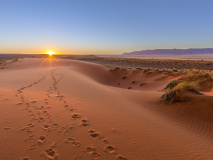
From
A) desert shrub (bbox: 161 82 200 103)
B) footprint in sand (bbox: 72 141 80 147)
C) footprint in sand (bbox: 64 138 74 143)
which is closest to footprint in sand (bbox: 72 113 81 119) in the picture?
footprint in sand (bbox: 64 138 74 143)

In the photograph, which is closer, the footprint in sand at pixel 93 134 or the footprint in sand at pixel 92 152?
the footprint in sand at pixel 92 152

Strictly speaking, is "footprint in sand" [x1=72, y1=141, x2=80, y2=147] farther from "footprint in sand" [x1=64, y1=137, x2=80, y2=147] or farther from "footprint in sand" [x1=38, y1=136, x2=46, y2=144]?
"footprint in sand" [x1=38, y1=136, x2=46, y2=144]

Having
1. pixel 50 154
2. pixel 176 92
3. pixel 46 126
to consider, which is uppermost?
pixel 176 92

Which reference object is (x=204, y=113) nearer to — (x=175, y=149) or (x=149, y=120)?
(x=149, y=120)

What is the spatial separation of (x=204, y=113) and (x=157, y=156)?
13.4ft

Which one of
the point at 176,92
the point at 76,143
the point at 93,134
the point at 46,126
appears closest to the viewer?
the point at 76,143

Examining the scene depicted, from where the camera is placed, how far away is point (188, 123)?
564 cm

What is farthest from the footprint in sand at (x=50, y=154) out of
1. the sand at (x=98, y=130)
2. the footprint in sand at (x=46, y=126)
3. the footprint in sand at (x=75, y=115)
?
the footprint in sand at (x=75, y=115)

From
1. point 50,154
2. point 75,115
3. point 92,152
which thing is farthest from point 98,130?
point 50,154

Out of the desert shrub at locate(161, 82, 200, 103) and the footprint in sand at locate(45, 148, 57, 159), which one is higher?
the desert shrub at locate(161, 82, 200, 103)

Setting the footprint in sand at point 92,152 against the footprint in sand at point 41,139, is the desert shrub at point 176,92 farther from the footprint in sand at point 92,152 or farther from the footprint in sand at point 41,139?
the footprint in sand at point 41,139

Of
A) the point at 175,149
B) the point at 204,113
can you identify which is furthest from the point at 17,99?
the point at 204,113

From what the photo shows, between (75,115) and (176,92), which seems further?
(176,92)

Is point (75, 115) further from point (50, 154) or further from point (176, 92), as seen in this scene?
point (176, 92)
